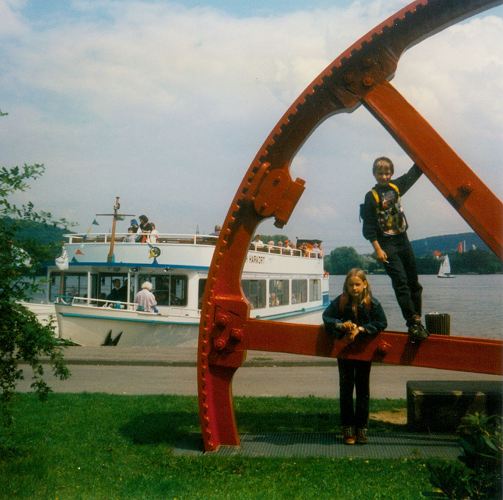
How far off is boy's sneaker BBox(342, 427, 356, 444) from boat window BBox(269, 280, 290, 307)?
19.4 metres

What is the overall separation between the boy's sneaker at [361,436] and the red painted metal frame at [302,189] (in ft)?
3.08

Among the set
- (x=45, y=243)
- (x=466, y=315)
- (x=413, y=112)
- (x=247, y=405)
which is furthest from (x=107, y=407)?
(x=466, y=315)

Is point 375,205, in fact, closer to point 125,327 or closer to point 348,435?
point 348,435

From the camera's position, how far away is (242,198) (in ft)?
21.6

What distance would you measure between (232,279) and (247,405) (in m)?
3.15

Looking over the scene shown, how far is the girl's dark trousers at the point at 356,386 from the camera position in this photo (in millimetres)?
6801

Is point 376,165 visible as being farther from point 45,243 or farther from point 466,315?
point 466,315

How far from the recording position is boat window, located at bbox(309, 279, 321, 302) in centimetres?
3184

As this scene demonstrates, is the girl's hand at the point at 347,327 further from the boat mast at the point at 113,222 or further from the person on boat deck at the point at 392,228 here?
the boat mast at the point at 113,222

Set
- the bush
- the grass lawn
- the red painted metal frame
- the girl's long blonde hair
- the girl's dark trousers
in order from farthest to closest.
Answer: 1. the girl's dark trousers
2. the girl's long blonde hair
3. the red painted metal frame
4. the grass lawn
5. the bush

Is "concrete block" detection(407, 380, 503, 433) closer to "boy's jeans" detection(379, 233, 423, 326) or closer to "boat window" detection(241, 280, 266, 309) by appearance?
"boy's jeans" detection(379, 233, 423, 326)

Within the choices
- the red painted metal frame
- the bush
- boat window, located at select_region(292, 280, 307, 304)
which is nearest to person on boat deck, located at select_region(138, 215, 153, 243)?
boat window, located at select_region(292, 280, 307, 304)

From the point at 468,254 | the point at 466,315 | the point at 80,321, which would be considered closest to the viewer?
the point at 468,254

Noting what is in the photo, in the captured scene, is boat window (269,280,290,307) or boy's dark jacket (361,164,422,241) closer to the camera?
boy's dark jacket (361,164,422,241)
